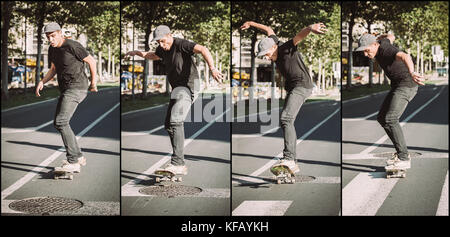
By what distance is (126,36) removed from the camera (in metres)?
7.59

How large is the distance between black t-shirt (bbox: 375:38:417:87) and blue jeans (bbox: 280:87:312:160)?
92 cm

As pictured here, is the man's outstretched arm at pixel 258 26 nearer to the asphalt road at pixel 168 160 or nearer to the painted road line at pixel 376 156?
the asphalt road at pixel 168 160

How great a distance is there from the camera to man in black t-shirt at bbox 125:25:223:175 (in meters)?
6.73

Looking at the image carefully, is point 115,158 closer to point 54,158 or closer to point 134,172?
point 134,172

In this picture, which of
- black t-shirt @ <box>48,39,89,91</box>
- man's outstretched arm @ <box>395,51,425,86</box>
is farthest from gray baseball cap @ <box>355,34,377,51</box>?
black t-shirt @ <box>48,39,89,91</box>

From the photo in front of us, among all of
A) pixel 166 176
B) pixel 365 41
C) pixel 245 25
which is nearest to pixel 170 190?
pixel 166 176

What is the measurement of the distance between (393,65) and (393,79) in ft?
0.61

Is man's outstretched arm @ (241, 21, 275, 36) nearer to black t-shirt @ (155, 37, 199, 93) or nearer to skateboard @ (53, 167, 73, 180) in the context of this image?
black t-shirt @ (155, 37, 199, 93)

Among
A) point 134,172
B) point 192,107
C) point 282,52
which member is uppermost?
point 282,52

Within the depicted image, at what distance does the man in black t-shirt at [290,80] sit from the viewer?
642cm

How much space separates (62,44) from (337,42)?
373cm

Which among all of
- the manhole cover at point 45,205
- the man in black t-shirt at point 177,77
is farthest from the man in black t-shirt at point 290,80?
the manhole cover at point 45,205

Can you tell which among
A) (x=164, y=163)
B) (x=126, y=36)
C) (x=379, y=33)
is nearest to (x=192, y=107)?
(x=164, y=163)

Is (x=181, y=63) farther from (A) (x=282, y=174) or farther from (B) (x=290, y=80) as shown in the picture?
(A) (x=282, y=174)
